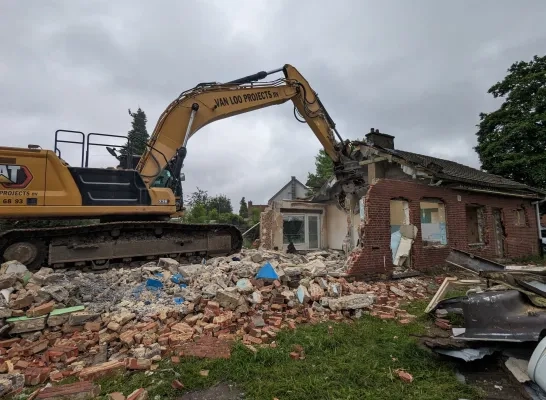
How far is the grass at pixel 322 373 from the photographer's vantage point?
3129 mm

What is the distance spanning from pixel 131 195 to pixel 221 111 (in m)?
3.13

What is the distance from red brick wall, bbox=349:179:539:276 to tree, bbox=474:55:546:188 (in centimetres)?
906

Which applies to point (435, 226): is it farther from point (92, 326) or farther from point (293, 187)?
point (293, 187)

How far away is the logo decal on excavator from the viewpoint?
6.12 meters

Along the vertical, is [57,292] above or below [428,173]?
below

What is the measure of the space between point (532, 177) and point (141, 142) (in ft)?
72.4

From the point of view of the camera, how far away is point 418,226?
927cm

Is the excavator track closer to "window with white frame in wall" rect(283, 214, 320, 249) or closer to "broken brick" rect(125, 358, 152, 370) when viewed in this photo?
"broken brick" rect(125, 358, 152, 370)

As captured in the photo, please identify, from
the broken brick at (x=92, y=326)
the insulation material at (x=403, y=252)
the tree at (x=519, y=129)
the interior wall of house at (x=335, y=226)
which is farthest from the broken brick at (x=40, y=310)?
the tree at (x=519, y=129)

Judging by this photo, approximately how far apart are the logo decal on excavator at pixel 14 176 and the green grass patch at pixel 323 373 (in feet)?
15.9

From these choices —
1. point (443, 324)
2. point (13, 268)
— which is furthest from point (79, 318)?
point (443, 324)

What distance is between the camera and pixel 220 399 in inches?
121

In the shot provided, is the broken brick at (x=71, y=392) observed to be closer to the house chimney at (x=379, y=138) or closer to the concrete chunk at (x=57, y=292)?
the concrete chunk at (x=57, y=292)

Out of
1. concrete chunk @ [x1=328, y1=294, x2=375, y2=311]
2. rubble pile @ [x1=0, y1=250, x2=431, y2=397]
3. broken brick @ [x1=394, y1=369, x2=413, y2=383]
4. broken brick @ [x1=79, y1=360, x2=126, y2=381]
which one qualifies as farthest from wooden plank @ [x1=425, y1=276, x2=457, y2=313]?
broken brick @ [x1=79, y1=360, x2=126, y2=381]
